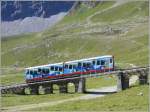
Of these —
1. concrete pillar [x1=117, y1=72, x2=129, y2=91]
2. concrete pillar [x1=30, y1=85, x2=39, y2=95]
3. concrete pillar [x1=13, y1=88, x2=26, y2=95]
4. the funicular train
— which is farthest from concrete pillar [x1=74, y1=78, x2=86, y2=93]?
concrete pillar [x1=13, y1=88, x2=26, y2=95]

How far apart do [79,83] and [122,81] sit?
36.7 feet

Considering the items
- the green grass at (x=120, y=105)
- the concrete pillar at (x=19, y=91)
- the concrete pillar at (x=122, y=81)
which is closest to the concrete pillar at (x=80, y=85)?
the concrete pillar at (x=122, y=81)

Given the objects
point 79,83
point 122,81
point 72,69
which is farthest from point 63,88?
point 122,81

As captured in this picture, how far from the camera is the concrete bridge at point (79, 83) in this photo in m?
108

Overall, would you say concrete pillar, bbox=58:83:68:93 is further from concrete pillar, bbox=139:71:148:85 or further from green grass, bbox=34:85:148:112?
green grass, bbox=34:85:148:112

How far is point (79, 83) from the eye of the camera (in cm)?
11469

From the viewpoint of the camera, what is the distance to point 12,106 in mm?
93688

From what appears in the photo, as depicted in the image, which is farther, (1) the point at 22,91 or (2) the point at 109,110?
(1) the point at 22,91

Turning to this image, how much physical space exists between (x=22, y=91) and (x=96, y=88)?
58.1 feet

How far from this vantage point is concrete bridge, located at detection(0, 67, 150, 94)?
353 feet

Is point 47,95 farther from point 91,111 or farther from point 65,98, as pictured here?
point 91,111

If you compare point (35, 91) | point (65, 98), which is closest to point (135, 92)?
point (65, 98)

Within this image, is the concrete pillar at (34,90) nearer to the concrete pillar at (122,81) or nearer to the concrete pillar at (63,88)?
the concrete pillar at (63,88)

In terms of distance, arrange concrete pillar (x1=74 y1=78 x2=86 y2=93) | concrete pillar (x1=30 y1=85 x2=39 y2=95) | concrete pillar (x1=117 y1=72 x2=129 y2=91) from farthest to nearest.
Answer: concrete pillar (x1=30 y1=85 x2=39 y2=95) < concrete pillar (x1=74 y1=78 x2=86 y2=93) < concrete pillar (x1=117 y1=72 x2=129 y2=91)
